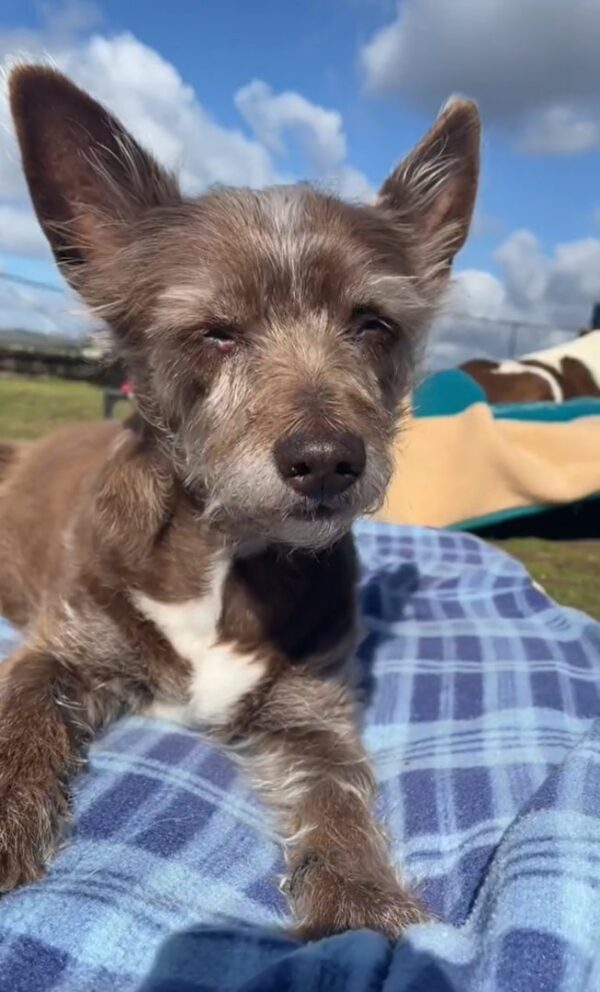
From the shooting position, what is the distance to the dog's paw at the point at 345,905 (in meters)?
2.14

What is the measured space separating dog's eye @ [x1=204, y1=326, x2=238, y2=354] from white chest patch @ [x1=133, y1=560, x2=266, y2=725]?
2.61 feet

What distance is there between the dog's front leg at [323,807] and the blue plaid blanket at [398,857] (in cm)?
8

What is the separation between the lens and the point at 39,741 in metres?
2.60

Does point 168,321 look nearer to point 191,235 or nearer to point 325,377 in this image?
point 191,235

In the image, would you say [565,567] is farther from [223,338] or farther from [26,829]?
[26,829]

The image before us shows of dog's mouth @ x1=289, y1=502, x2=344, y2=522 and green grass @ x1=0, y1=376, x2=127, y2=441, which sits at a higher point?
dog's mouth @ x1=289, y1=502, x2=344, y2=522

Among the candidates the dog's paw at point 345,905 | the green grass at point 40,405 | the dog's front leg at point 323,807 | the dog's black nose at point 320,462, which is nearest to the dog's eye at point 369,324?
the dog's black nose at point 320,462

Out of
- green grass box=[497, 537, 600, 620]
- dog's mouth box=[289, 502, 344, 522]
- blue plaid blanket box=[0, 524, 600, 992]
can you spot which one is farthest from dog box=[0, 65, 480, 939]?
green grass box=[497, 537, 600, 620]

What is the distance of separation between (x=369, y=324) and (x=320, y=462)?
2.76 feet

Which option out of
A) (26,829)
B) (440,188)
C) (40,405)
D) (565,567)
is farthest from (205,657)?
(40,405)

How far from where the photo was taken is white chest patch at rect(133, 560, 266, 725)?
307cm

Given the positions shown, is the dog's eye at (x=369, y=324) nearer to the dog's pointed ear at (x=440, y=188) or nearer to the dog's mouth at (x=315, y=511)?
the dog's pointed ear at (x=440, y=188)

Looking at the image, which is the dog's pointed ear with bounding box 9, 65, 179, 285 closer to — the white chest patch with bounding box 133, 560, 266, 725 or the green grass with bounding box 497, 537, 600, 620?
the white chest patch with bounding box 133, 560, 266, 725

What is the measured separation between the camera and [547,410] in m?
8.60
